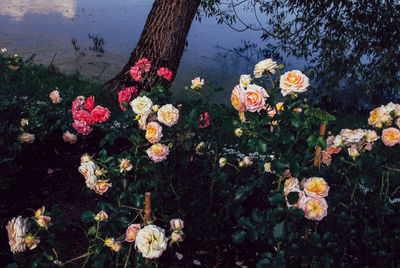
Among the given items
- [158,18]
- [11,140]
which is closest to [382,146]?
[11,140]

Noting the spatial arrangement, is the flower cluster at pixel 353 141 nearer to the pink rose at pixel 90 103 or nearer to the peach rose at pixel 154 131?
the peach rose at pixel 154 131

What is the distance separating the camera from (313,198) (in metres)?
1.66

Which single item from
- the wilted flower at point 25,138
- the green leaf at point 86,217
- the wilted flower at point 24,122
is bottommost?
the wilted flower at point 25,138

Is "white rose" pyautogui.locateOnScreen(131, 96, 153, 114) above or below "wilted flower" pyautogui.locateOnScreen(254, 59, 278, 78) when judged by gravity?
below

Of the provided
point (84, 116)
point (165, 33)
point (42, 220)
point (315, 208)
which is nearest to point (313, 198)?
point (315, 208)

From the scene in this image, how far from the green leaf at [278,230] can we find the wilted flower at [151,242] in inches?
19.8

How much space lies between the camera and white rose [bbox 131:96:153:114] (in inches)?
79.3

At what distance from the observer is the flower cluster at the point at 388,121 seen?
1.80 metres

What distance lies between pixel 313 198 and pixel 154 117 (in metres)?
0.97

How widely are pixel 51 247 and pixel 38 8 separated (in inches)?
637

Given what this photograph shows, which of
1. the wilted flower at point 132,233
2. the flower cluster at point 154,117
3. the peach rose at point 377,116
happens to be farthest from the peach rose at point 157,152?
the peach rose at point 377,116

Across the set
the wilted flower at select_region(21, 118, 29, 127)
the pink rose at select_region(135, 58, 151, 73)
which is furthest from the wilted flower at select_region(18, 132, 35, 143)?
the pink rose at select_region(135, 58, 151, 73)

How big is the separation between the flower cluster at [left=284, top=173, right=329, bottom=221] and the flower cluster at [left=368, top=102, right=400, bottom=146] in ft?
1.47

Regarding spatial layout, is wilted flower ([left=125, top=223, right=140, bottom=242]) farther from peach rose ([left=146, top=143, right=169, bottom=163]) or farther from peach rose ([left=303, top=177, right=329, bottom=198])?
peach rose ([left=303, top=177, right=329, bottom=198])
